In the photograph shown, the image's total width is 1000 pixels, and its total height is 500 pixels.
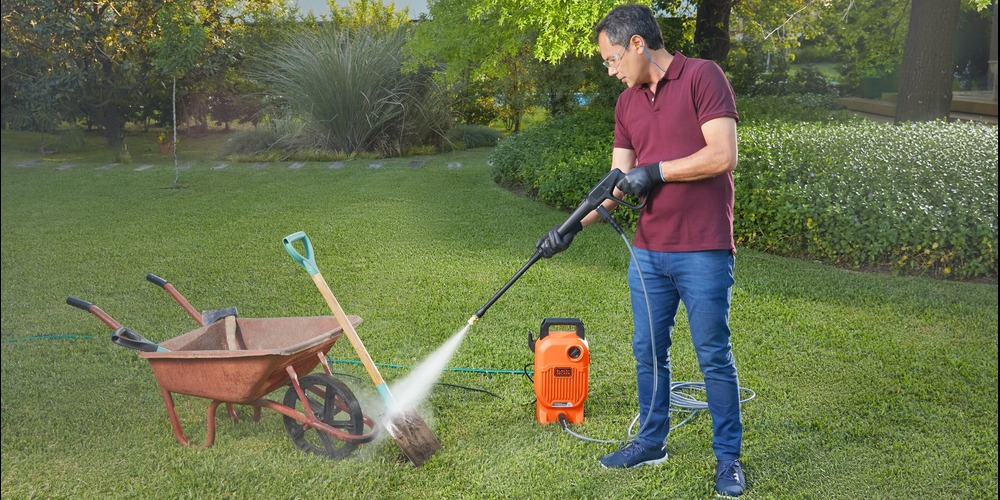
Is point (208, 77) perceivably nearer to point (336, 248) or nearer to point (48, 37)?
point (48, 37)

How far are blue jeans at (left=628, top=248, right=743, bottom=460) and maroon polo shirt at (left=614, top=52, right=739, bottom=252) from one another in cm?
5

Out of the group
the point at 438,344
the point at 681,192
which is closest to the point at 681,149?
the point at 681,192

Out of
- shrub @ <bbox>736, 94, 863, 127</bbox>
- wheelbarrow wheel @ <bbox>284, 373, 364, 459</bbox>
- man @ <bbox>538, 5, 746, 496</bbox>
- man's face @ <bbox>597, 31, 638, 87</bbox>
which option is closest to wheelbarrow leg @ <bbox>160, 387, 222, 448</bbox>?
wheelbarrow wheel @ <bbox>284, 373, 364, 459</bbox>

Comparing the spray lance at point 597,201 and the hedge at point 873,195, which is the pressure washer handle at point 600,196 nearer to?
the spray lance at point 597,201

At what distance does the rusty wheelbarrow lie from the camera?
220 cm

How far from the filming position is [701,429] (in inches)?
105

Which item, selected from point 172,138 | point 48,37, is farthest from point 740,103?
point 48,37

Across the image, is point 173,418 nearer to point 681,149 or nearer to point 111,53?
point 681,149

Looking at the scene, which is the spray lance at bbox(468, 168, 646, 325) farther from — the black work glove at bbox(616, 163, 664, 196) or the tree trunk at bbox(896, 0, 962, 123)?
the tree trunk at bbox(896, 0, 962, 123)

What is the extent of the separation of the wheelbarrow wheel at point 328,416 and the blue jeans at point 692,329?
2.66 feet

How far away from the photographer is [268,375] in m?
2.22

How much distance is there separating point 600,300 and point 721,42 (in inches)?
191

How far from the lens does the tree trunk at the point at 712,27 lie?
25.7ft

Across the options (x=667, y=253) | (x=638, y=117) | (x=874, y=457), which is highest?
(x=638, y=117)
